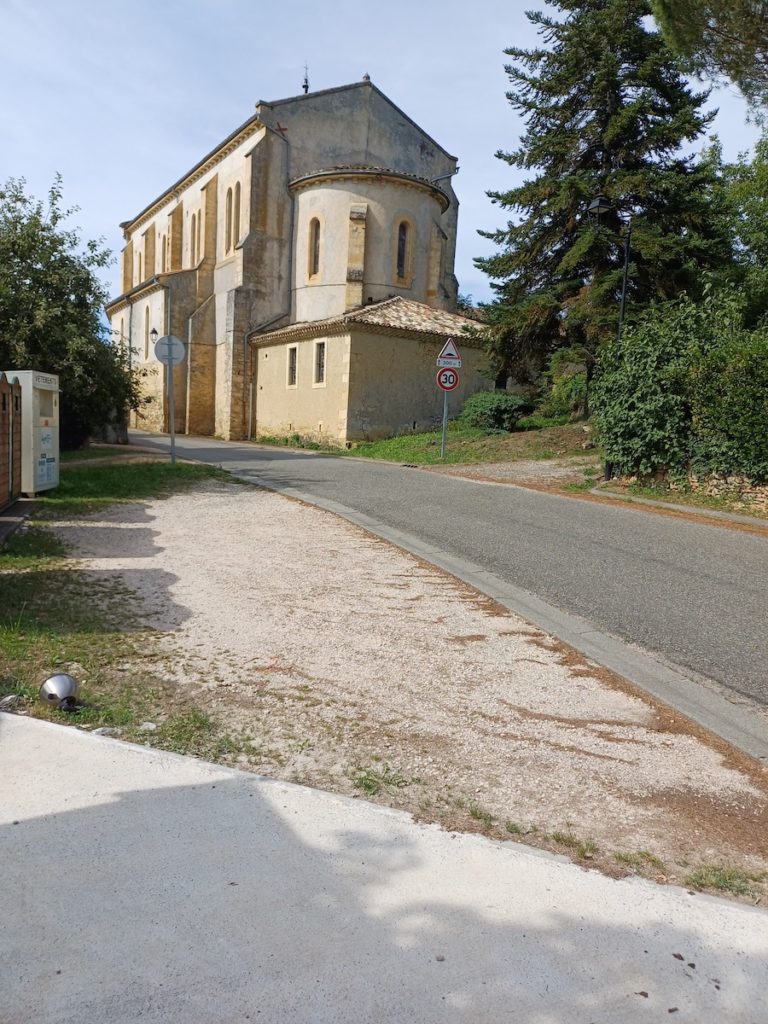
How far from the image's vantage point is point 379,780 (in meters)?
2.91

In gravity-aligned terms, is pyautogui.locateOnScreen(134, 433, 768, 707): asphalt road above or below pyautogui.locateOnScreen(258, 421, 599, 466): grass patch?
below

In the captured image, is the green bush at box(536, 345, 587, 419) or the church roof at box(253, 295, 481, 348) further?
the church roof at box(253, 295, 481, 348)

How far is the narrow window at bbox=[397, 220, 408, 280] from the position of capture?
95.5 ft

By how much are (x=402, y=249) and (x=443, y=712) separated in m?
28.5

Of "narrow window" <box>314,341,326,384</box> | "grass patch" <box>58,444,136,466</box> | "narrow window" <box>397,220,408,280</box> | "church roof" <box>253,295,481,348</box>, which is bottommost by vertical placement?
"grass patch" <box>58,444,136,466</box>

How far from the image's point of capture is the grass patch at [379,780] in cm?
284

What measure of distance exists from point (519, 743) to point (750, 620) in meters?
3.12

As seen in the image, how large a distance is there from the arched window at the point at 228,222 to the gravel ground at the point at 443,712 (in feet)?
97.2

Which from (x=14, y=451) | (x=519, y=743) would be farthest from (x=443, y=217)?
(x=519, y=743)

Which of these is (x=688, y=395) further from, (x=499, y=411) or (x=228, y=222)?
(x=228, y=222)

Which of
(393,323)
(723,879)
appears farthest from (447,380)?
(723,879)

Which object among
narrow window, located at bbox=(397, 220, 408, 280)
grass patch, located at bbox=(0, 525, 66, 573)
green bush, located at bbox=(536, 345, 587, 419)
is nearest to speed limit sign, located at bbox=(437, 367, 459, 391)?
green bush, located at bbox=(536, 345, 587, 419)

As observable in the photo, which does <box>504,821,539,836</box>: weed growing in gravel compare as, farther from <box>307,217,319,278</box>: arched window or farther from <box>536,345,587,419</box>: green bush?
<box>307,217,319,278</box>: arched window

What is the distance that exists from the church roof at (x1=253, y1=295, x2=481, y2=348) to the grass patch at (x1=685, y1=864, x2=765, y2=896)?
73.5 feet
